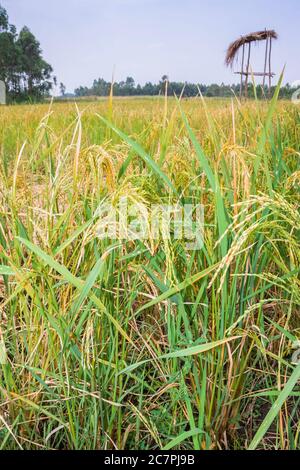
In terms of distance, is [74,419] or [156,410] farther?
[156,410]

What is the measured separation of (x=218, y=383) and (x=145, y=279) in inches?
11.6

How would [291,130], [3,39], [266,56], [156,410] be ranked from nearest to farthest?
[156,410], [291,130], [266,56], [3,39]

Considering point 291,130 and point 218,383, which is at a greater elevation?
point 291,130

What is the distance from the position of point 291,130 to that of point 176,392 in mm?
1668

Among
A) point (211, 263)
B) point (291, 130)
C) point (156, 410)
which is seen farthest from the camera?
point (291, 130)

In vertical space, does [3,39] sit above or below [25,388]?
above

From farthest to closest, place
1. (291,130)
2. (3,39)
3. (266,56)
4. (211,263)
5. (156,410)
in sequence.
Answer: (3,39) → (266,56) → (291,130) → (156,410) → (211,263)

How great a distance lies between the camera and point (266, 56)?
7582 millimetres

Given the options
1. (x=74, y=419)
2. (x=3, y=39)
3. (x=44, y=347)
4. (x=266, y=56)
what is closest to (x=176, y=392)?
(x=74, y=419)
